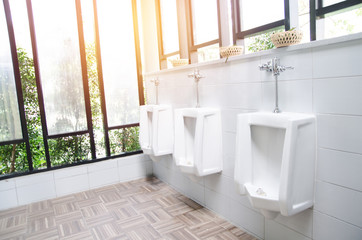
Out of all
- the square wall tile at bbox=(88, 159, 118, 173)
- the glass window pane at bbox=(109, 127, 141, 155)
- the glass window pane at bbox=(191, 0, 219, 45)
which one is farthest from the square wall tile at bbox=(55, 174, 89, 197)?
the glass window pane at bbox=(191, 0, 219, 45)

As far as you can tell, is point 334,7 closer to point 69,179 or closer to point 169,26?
point 169,26

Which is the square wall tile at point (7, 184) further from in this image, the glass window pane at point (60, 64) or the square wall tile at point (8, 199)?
the glass window pane at point (60, 64)

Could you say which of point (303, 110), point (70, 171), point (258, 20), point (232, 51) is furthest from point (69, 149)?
point (303, 110)

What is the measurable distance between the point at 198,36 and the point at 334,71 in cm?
166

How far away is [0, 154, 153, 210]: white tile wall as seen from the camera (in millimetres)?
2547

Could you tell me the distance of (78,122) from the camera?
113 inches

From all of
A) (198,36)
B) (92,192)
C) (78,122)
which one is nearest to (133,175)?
(92,192)

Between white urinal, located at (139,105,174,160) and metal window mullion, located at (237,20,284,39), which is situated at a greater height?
metal window mullion, located at (237,20,284,39)

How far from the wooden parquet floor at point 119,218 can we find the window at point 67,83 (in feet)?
1.49

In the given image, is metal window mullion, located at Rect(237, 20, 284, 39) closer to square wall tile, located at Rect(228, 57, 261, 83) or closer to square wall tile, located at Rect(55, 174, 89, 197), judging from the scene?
square wall tile, located at Rect(228, 57, 261, 83)

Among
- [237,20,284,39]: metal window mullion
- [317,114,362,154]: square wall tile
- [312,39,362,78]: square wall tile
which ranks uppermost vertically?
[237,20,284,39]: metal window mullion

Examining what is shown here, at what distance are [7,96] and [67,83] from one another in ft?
1.85

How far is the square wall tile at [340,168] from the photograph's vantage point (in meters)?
1.21

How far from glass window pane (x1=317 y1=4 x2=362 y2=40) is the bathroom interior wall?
0.33m
